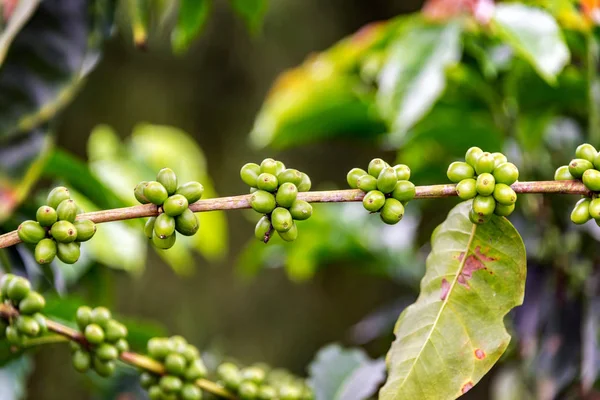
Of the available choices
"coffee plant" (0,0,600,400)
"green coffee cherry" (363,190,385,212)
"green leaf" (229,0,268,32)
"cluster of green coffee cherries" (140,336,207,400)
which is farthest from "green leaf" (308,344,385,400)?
"green leaf" (229,0,268,32)

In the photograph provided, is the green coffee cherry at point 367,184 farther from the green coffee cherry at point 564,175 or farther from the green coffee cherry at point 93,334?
the green coffee cherry at point 93,334

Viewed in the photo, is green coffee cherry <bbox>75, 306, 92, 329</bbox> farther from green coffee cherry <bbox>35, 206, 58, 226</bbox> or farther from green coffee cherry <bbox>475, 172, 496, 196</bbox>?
green coffee cherry <bbox>475, 172, 496, 196</bbox>

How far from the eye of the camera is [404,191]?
1.06 feet

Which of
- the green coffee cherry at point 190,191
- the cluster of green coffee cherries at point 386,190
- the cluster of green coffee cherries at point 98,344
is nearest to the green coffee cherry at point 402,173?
the cluster of green coffee cherries at point 386,190

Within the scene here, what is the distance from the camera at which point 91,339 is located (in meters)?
0.40

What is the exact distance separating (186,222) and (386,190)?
10 centimetres

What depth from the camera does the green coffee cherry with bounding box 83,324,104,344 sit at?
0.40 meters

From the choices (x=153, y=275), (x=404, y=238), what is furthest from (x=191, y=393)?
(x=153, y=275)

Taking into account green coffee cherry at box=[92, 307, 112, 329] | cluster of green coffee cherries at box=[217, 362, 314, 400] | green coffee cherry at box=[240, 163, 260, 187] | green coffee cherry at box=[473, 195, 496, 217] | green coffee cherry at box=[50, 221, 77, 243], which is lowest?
cluster of green coffee cherries at box=[217, 362, 314, 400]

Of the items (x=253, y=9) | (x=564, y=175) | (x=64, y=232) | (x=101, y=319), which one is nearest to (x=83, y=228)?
(x=64, y=232)

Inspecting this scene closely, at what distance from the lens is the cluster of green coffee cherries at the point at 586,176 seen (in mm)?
307

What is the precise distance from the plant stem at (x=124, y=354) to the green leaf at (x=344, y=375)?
0.34 feet

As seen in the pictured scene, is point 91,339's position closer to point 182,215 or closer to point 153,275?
point 182,215

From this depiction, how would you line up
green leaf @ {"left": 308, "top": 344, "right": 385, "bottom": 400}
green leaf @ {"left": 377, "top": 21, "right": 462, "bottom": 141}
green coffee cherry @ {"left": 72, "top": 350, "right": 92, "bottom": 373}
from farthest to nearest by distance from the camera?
green leaf @ {"left": 377, "top": 21, "right": 462, "bottom": 141}
green leaf @ {"left": 308, "top": 344, "right": 385, "bottom": 400}
green coffee cherry @ {"left": 72, "top": 350, "right": 92, "bottom": 373}
